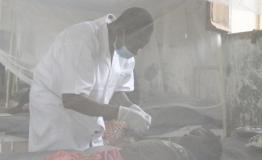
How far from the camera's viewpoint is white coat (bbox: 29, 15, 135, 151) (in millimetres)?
928

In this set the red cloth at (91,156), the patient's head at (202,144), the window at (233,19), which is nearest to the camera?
the red cloth at (91,156)

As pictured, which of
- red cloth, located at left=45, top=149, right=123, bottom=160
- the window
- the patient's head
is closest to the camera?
red cloth, located at left=45, top=149, right=123, bottom=160

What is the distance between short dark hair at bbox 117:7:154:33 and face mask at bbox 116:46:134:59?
2.0 inches

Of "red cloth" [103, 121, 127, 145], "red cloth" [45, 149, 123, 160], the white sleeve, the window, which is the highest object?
the window

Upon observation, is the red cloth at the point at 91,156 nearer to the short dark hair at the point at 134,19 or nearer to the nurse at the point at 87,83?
the nurse at the point at 87,83

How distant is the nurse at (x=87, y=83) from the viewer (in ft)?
3.05

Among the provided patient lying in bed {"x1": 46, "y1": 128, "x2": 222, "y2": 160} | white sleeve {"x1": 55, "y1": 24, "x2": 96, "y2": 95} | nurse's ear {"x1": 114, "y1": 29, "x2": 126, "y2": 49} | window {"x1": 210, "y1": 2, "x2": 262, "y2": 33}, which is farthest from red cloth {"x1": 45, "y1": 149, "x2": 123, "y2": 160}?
window {"x1": 210, "y1": 2, "x2": 262, "y2": 33}

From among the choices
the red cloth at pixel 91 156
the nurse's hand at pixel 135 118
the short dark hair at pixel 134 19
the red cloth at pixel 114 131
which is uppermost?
the short dark hair at pixel 134 19

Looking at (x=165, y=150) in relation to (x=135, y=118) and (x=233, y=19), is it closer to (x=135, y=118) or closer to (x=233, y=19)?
(x=135, y=118)

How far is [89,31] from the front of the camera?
0.95 metres

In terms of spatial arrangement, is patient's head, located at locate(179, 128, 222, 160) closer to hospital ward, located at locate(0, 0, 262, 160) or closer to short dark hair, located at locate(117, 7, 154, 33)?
hospital ward, located at locate(0, 0, 262, 160)

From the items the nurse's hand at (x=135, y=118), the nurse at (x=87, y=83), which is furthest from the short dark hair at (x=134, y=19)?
the nurse's hand at (x=135, y=118)

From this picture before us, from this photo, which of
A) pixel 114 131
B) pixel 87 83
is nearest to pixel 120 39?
pixel 87 83

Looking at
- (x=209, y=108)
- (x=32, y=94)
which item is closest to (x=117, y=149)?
(x=32, y=94)
